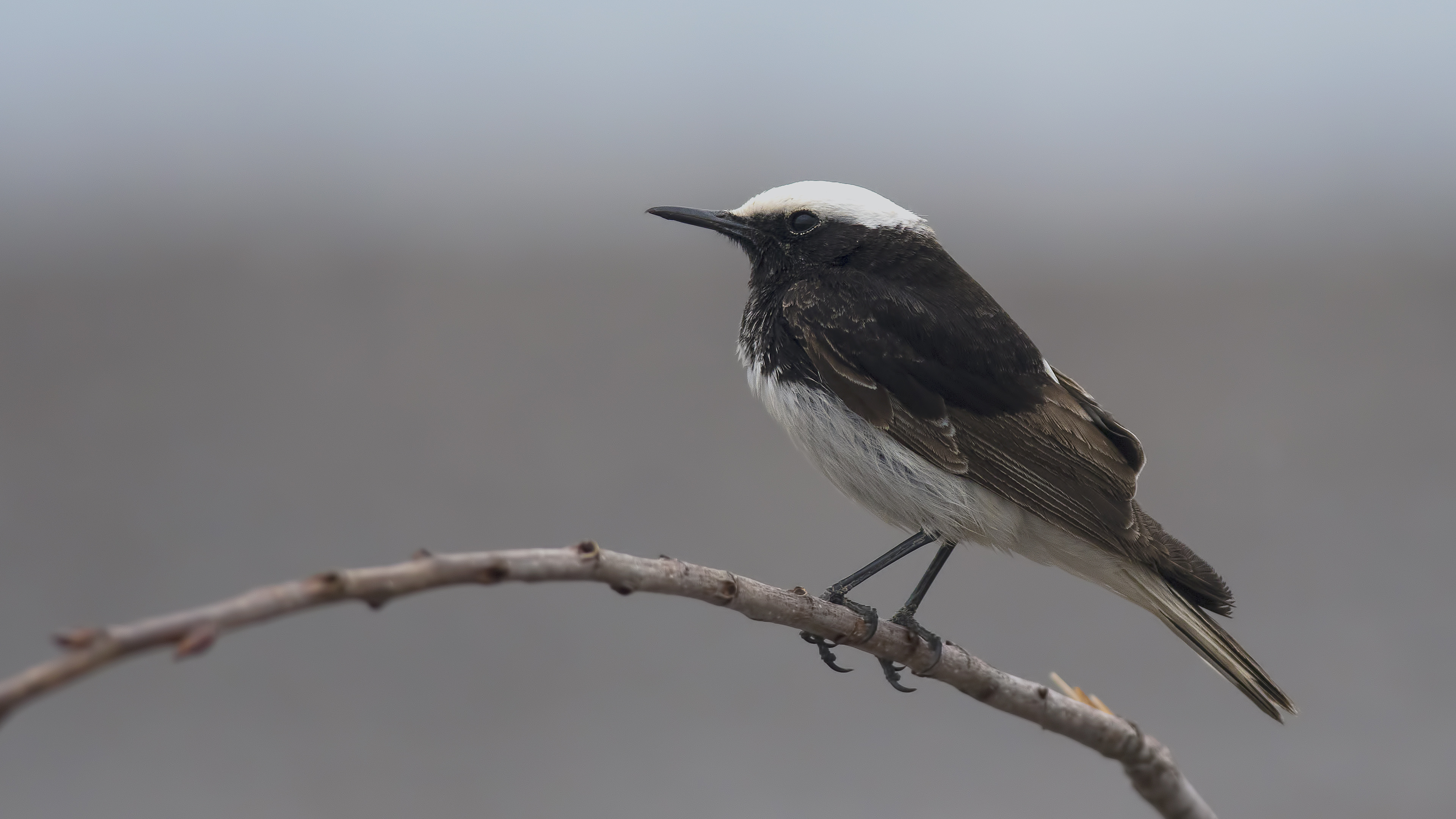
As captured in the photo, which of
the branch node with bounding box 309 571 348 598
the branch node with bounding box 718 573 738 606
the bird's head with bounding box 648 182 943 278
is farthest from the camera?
the bird's head with bounding box 648 182 943 278

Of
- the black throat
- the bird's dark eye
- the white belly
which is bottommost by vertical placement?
the white belly

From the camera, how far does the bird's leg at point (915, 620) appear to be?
3.17 metres

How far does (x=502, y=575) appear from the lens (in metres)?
1.59

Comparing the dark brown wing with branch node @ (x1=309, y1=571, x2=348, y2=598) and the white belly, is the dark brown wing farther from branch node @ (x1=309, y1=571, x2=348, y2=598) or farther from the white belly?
branch node @ (x1=309, y1=571, x2=348, y2=598)

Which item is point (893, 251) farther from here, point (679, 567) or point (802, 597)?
point (679, 567)

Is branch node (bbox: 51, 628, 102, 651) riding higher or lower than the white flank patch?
lower

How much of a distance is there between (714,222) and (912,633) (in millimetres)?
1910

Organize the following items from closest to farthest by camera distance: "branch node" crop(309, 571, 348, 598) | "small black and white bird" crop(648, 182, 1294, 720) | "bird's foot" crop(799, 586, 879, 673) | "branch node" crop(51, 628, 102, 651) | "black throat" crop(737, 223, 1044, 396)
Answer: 1. "branch node" crop(51, 628, 102, 651)
2. "branch node" crop(309, 571, 348, 598)
3. "bird's foot" crop(799, 586, 879, 673)
4. "small black and white bird" crop(648, 182, 1294, 720)
5. "black throat" crop(737, 223, 1044, 396)

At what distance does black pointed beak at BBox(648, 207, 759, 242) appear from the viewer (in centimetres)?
441

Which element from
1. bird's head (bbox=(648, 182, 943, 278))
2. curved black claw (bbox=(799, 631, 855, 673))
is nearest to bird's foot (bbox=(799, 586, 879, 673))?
curved black claw (bbox=(799, 631, 855, 673))

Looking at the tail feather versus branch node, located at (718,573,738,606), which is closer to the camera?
branch node, located at (718,573,738,606)

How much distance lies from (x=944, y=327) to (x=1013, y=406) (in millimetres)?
354

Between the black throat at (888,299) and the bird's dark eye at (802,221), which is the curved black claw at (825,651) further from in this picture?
the bird's dark eye at (802,221)

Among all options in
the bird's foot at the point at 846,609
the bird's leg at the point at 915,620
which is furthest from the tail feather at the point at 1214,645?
the bird's foot at the point at 846,609
